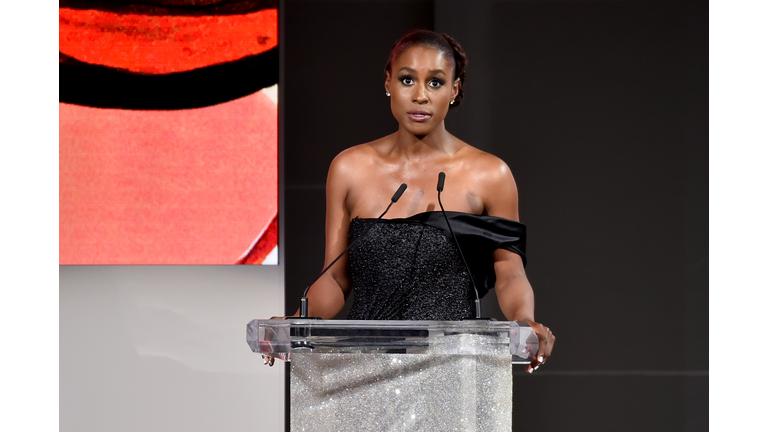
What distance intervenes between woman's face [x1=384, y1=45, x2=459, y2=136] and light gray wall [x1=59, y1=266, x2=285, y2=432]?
1.23 m

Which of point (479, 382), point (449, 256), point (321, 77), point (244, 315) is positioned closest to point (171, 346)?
point (244, 315)

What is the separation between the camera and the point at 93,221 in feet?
9.44

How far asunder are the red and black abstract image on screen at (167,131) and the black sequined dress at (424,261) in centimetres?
107

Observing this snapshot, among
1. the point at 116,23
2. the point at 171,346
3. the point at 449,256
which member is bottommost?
the point at 171,346

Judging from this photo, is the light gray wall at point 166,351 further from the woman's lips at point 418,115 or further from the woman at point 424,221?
the woman's lips at point 418,115

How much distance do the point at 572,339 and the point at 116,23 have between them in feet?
7.40

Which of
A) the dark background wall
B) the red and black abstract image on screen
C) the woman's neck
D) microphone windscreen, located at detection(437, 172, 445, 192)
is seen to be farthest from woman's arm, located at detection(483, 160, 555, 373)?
the red and black abstract image on screen

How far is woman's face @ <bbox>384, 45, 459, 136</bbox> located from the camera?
5.90 feet

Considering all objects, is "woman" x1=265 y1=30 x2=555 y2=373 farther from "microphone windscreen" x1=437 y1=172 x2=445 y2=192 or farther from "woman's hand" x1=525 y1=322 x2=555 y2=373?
"woman's hand" x1=525 y1=322 x2=555 y2=373

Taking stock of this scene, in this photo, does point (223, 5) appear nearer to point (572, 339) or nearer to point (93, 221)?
point (93, 221)

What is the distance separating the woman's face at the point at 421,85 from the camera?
1.80 m

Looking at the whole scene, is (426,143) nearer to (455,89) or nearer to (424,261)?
(455,89)

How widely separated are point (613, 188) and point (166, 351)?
191 cm

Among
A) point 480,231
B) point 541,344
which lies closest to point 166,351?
point 480,231
